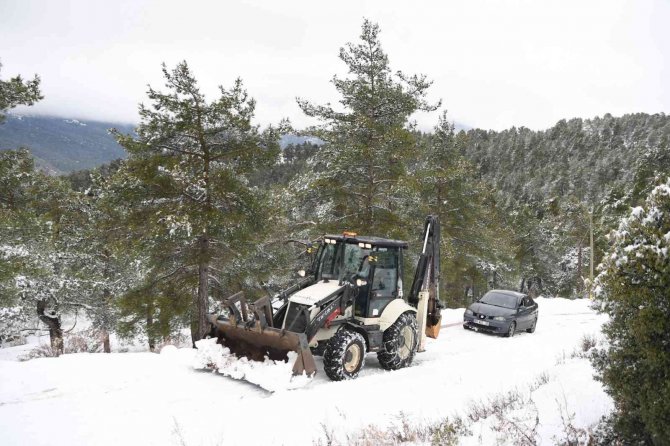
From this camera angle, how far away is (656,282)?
154 inches

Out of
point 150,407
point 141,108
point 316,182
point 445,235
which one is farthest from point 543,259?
point 150,407

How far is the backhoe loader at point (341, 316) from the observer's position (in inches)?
316

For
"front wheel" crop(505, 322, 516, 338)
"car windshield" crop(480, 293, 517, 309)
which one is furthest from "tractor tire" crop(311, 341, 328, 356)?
"car windshield" crop(480, 293, 517, 309)

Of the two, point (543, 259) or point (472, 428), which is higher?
point (472, 428)

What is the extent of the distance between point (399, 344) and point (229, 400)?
3.86m

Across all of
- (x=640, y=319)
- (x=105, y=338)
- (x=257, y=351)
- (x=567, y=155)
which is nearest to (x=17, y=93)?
(x=257, y=351)

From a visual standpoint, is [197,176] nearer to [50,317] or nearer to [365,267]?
[365,267]

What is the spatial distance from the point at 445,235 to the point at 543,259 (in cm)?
2448

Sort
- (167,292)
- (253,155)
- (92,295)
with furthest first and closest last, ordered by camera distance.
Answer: (92,295) → (167,292) → (253,155)

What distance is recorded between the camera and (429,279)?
1090cm

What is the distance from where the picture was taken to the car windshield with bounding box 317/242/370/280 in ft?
30.3

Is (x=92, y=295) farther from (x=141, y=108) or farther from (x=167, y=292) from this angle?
(x=141, y=108)

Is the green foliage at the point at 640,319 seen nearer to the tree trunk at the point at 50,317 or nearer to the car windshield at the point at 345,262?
the car windshield at the point at 345,262

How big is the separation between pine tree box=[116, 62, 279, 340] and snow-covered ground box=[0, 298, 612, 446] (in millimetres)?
4871
